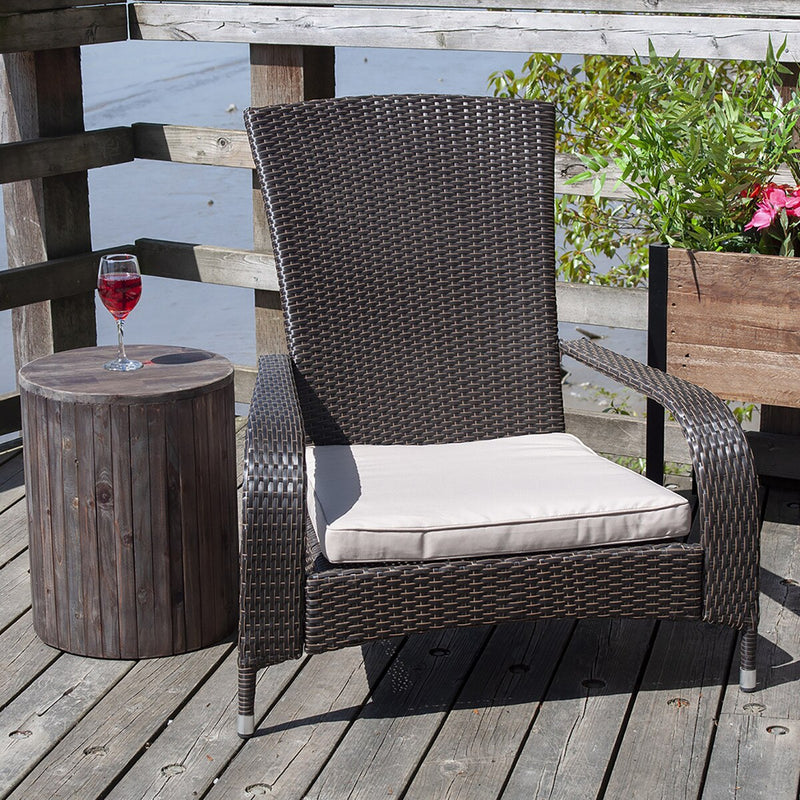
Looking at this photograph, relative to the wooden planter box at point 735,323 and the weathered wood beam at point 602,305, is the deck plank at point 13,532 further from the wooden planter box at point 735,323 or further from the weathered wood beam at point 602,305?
the wooden planter box at point 735,323

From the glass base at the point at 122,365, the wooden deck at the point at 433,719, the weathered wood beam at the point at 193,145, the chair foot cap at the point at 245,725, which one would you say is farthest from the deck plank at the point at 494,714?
the weathered wood beam at the point at 193,145

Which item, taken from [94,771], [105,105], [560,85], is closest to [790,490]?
[560,85]

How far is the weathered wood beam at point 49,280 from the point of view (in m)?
3.42

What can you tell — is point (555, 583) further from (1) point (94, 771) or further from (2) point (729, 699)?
(1) point (94, 771)

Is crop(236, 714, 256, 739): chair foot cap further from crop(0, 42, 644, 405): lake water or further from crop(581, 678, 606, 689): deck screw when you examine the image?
crop(0, 42, 644, 405): lake water

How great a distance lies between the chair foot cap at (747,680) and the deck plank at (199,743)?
855 mm

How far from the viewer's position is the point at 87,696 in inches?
92.7

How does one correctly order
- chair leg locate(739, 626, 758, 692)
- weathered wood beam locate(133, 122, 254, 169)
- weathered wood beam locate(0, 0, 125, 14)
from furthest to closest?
weathered wood beam locate(133, 122, 254, 169)
weathered wood beam locate(0, 0, 125, 14)
chair leg locate(739, 626, 758, 692)

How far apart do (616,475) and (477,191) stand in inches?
29.7

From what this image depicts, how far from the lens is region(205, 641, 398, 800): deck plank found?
6.83ft

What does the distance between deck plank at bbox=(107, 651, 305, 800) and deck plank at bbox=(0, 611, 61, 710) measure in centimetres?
34

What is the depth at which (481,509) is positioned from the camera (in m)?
2.19

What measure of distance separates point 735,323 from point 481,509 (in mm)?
979

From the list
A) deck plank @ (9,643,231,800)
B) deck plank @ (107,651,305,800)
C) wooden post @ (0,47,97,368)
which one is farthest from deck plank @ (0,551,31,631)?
wooden post @ (0,47,97,368)
